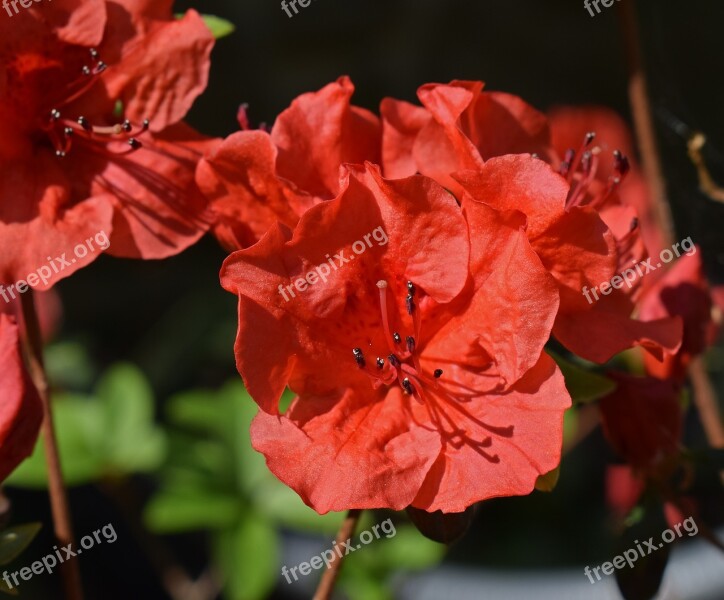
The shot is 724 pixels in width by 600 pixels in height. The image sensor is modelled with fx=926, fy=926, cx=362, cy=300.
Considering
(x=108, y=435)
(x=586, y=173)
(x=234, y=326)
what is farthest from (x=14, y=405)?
(x=234, y=326)

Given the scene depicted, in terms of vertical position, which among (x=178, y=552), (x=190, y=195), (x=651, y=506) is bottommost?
(x=178, y=552)

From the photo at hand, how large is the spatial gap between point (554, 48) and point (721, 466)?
2.55m

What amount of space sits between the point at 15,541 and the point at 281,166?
1.35 feet

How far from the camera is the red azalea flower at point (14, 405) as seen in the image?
2.48ft

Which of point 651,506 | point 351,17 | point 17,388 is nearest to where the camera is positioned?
point 17,388

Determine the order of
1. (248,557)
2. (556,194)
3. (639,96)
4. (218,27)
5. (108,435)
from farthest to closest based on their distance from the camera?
(108,435) → (248,557) → (639,96) → (218,27) → (556,194)

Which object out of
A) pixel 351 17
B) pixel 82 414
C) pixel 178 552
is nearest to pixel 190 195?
pixel 82 414

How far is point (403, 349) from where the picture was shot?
0.86m

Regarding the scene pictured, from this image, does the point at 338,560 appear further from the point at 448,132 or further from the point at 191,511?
the point at 191,511

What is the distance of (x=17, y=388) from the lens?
0.76 metres

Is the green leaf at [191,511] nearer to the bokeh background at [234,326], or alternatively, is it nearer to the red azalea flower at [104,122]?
the bokeh background at [234,326]

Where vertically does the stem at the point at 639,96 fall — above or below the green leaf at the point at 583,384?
above

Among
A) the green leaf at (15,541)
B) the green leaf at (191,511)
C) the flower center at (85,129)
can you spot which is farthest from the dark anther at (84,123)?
the green leaf at (191,511)

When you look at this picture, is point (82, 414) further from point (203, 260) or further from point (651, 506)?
point (203, 260)
